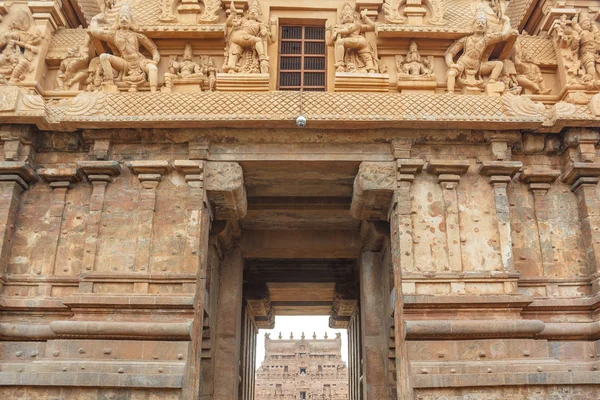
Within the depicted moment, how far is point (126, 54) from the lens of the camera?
11.1 meters

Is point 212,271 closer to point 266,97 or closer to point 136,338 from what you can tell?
point 136,338

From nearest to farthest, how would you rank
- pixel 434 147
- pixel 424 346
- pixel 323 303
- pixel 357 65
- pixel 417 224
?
1. pixel 424 346
2. pixel 417 224
3. pixel 434 147
4. pixel 357 65
5. pixel 323 303

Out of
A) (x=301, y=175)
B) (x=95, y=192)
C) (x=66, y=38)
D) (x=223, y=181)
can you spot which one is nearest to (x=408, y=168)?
(x=301, y=175)

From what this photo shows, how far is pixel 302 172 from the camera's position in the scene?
10.9 m

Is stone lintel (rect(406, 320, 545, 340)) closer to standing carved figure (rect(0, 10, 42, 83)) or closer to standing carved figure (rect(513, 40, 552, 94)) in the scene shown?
standing carved figure (rect(513, 40, 552, 94))

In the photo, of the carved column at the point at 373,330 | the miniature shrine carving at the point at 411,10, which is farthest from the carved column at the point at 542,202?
the carved column at the point at 373,330

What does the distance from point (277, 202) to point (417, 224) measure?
12.9 ft

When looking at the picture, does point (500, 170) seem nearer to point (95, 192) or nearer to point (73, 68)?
Answer: point (95, 192)

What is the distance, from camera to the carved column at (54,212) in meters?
9.98

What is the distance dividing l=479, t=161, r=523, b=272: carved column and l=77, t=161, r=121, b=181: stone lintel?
653 centimetres

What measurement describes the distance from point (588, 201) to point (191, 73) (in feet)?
25.7

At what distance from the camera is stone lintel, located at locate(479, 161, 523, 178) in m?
10.0

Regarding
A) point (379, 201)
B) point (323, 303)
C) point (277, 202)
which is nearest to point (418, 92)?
point (379, 201)

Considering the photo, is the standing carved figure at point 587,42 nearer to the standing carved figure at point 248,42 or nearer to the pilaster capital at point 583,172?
the pilaster capital at point 583,172
